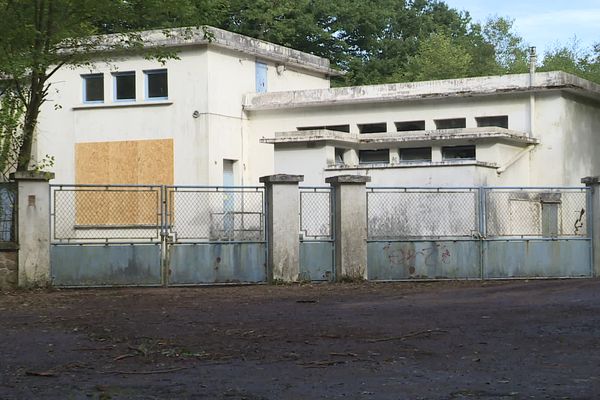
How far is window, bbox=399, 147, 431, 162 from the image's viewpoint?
1139 inches

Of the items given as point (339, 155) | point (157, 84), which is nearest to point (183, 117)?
point (157, 84)

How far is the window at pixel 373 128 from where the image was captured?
3100 centimetres

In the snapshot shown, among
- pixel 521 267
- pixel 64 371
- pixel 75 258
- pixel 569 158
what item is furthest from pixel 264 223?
pixel 569 158

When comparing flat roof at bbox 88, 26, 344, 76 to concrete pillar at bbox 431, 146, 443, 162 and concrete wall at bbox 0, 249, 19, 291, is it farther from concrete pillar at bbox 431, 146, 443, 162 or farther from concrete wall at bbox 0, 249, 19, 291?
concrete wall at bbox 0, 249, 19, 291

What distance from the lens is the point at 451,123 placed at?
30234 millimetres

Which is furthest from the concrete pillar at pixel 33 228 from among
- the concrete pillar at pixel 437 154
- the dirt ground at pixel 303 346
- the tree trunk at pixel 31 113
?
the concrete pillar at pixel 437 154

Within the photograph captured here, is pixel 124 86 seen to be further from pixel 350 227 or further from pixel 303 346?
pixel 303 346

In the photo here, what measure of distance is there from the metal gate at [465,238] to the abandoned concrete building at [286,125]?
5.72 metres

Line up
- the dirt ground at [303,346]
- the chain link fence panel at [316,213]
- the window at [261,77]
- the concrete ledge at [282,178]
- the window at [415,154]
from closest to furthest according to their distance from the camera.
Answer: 1. the dirt ground at [303,346]
2. the concrete ledge at [282,178]
3. the chain link fence panel at [316,213]
4. the window at [415,154]
5. the window at [261,77]

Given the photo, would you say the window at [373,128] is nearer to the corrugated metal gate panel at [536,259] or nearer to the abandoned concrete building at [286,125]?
the abandoned concrete building at [286,125]

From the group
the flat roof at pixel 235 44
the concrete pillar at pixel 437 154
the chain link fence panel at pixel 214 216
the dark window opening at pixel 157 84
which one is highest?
the flat roof at pixel 235 44

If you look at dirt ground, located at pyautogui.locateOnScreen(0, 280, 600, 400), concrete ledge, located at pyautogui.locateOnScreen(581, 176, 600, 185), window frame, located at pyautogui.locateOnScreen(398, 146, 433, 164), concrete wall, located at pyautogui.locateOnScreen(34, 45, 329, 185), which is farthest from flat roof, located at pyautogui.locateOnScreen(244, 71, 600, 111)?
dirt ground, located at pyautogui.locateOnScreen(0, 280, 600, 400)

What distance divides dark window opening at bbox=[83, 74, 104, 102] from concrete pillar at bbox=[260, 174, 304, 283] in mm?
14534

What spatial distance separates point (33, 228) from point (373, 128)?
15.3 m
